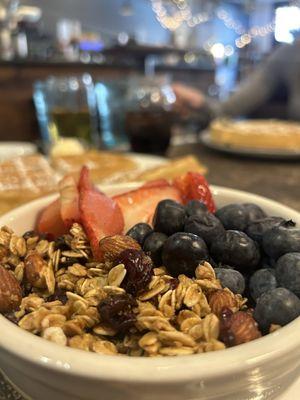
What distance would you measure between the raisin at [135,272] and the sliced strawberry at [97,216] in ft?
0.22

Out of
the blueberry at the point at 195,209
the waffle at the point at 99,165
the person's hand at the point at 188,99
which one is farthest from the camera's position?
the person's hand at the point at 188,99

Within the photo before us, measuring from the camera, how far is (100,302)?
390 millimetres

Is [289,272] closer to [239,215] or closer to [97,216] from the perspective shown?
[239,215]

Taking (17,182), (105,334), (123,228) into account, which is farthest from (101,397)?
(17,182)

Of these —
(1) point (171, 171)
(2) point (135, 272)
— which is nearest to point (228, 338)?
(2) point (135, 272)

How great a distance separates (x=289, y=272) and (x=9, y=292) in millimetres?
272

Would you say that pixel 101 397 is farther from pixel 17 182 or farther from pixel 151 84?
pixel 151 84

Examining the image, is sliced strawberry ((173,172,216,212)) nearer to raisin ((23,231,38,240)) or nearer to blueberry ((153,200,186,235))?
blueberry ((153,200,186,235))

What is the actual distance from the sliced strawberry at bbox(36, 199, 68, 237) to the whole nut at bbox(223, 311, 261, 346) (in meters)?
0.27

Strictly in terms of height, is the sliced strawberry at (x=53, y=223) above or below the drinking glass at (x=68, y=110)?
above

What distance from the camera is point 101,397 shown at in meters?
0.33

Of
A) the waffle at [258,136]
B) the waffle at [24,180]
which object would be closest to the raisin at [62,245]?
the waffle at [24,180]

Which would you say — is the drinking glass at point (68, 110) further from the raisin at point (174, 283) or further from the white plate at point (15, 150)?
the raisin at point (174, 283)

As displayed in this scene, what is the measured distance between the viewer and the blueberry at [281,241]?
478mm
